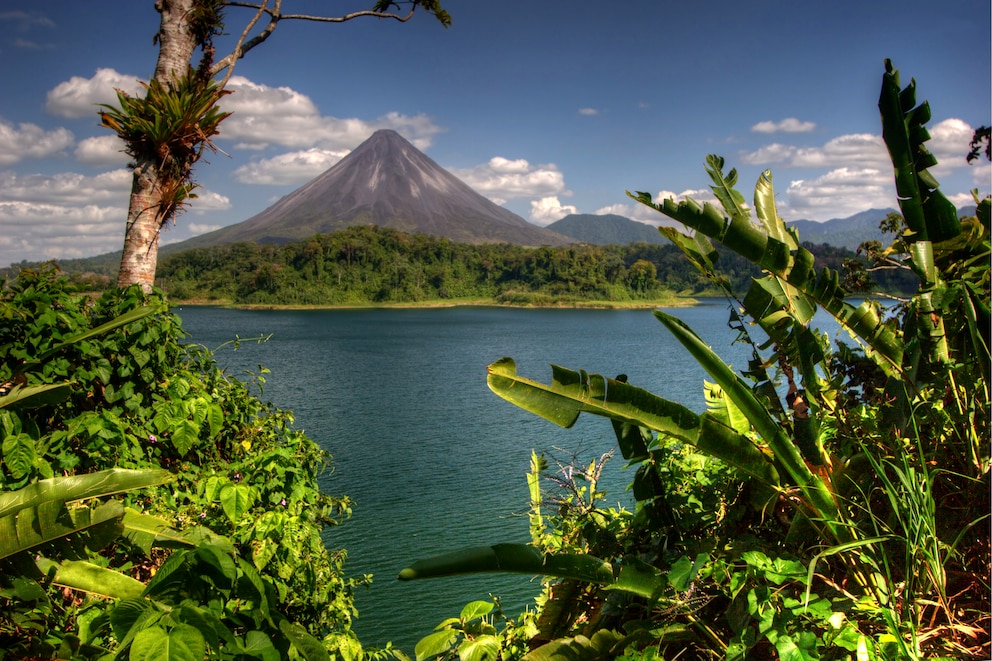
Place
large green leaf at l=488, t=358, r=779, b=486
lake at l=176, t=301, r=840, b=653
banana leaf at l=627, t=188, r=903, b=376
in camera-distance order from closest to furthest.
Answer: large green leaf at l=488, t=358, r=779, b=486 < banana leaf at l=627, t=188, r=903, b=376 < lake at l=176, t=301, r=840, b=653

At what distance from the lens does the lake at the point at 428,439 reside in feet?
23.7

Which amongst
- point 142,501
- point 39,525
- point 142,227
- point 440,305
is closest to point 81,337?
point 142,501

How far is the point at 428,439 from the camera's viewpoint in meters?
13.7

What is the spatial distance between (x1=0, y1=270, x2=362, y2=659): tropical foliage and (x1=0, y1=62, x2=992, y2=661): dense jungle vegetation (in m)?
0.01

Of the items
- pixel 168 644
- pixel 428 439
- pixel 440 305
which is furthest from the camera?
pixel 440 305

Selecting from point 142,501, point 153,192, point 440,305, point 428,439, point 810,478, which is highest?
point 153,192

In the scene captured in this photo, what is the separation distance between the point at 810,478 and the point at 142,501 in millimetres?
2664

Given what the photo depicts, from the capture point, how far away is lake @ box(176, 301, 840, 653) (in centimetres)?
721

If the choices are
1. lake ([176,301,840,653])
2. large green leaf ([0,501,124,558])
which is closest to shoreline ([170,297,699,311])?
lake ([176,301,840,653])

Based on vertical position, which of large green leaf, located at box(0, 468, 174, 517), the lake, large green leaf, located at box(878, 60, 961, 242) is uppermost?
large green leaf, located at box(878, 60, 961, 242)

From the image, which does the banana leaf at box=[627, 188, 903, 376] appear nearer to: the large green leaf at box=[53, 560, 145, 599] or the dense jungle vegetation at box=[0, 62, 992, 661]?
the dense jungle vegetation at box=[0, 62, 992, 661]

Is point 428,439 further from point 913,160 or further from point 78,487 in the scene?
point 913,160

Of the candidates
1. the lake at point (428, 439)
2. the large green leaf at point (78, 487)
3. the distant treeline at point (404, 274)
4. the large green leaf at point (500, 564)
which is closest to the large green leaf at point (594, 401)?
the large green leaf at point (500, 564)

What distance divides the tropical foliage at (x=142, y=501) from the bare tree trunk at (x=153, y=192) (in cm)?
44
